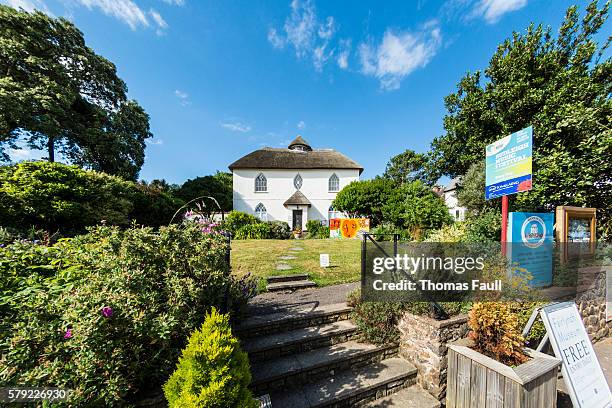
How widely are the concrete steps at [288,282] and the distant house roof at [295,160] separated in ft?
57.7

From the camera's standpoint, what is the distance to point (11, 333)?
5.36 ft

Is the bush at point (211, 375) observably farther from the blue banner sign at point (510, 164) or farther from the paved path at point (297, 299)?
the blue banner sign at point (510, 164)

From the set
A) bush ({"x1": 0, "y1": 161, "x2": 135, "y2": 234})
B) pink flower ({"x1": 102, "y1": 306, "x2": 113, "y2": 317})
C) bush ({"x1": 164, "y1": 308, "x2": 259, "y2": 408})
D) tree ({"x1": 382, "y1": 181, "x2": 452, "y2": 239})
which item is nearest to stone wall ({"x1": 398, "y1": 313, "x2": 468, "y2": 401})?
bush ({"x1": 164, "y1": 308, "x2": 259, "y2": 408})

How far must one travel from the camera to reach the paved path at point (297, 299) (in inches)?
141

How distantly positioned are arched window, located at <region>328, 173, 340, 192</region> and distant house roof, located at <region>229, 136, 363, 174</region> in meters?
1.05

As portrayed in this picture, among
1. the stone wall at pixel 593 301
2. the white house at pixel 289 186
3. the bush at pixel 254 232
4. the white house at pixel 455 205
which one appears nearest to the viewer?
the stone wall at pixel 593 301

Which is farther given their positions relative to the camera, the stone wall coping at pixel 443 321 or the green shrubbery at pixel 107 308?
the stone wall coping at pixel 443 321

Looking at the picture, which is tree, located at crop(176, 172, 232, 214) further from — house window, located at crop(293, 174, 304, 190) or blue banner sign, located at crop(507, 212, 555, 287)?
blue banner sign, located at crop(507, 212, 555, 287)

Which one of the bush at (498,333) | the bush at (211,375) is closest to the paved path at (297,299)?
the bush at (211,375)

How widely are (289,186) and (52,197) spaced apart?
1628 cm

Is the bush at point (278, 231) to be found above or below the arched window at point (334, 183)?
below

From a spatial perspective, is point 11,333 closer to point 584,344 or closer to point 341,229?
point 584,344

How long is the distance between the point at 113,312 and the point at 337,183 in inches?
824

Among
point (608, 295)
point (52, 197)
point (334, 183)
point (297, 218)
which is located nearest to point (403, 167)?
point (334, 183)
